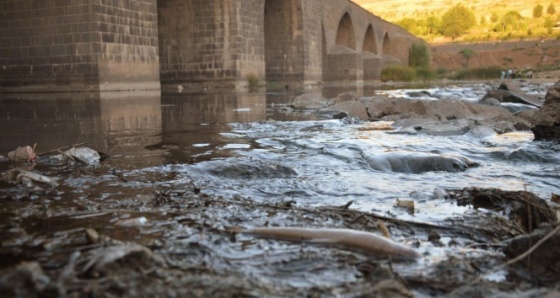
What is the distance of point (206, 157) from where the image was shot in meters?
3.37

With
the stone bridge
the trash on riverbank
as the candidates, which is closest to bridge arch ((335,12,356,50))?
the stone bridge

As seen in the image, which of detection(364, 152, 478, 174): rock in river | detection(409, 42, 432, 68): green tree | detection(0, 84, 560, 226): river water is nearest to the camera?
detection(0, 84, 560, 226): river water

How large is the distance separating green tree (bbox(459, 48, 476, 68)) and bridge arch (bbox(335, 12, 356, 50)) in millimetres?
40022

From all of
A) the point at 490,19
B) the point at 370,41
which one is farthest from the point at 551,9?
the point at 370,41

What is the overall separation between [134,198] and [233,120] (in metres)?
4.14

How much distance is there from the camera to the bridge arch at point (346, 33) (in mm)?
33625

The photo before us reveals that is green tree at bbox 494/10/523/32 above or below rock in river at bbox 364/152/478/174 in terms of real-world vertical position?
above

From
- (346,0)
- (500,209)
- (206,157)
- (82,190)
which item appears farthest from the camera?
(346,0)

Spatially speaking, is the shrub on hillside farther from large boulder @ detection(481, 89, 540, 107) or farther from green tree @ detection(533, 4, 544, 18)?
green tree @ detection(533, 4, 544, 18)

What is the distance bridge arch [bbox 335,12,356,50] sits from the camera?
33625 millimetres

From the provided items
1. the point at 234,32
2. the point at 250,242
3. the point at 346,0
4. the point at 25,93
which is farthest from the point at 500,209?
the point at 346,0

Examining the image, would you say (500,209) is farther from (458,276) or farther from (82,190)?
(82,190)

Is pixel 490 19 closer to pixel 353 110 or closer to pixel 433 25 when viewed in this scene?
pixel 433 25

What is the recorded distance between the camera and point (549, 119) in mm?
4289
